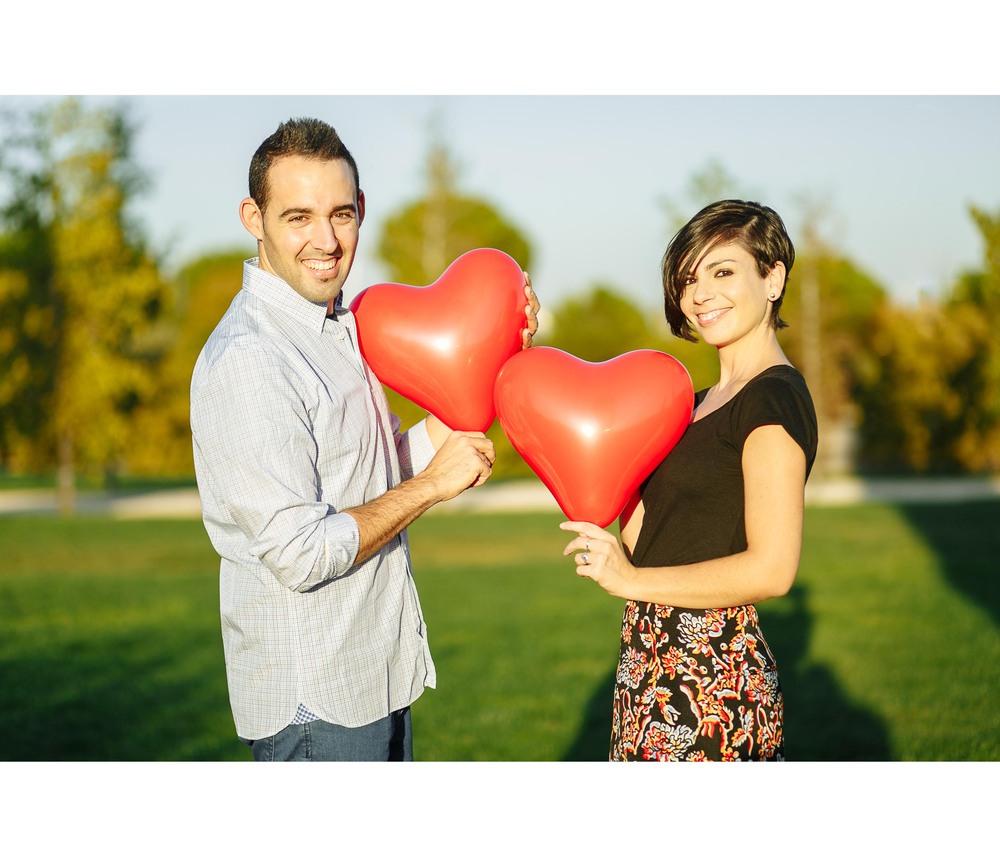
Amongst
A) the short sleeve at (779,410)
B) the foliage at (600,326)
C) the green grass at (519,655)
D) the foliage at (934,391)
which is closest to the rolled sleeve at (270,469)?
the short sleeve at (779,410)

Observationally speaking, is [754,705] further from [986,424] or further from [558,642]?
[986,424]

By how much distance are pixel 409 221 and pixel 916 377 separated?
14.0 meters

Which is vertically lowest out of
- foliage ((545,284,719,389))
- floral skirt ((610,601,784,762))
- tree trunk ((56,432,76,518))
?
tree trunk ((56,432,76,518))

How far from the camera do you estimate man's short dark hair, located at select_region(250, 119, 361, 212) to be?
245 centimetres

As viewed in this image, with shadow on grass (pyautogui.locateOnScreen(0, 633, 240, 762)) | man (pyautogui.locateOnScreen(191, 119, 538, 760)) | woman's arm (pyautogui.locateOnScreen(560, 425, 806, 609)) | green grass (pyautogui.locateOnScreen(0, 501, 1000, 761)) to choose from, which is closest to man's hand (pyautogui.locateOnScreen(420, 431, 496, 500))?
man (pyautogui.locateOnScreen(191, 119, 538, 760))

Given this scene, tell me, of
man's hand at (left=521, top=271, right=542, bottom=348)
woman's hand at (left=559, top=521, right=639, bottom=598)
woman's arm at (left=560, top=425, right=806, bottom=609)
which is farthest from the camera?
man's hand at (left=521, top=271, right=542, bottom=348)

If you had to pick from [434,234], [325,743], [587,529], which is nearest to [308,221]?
[587,529]

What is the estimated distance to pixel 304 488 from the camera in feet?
7.51

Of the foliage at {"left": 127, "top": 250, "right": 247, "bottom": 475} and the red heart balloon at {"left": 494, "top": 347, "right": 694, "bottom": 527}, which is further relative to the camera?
the foliage at {"left": 127, "top": 250, "right": 247, "bottom": 475}

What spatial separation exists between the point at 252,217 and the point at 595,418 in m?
1.03

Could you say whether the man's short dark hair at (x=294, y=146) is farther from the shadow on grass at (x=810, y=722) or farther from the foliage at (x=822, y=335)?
the foliage at (x=822, y=335)

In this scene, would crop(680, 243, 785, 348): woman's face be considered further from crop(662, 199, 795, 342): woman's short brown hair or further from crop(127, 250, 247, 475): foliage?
crop(127, 250, 247, 475): foliage

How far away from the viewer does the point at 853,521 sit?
15.9 meters

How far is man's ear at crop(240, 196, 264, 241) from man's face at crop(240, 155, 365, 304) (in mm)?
21
